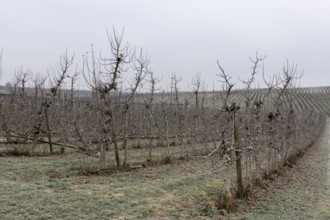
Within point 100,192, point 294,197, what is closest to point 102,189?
point 100,192

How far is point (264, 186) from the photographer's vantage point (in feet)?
38.6

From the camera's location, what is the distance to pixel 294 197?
10797 millimetres

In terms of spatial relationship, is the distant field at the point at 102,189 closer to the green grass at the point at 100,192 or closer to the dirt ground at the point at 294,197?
the green grass at the point at 100,192

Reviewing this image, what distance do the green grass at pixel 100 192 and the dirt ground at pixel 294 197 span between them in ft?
3.92

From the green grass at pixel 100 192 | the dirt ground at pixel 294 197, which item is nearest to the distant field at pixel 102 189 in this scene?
the green grass at pixel 100 192

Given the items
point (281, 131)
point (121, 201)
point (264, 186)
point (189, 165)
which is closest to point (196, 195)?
point (121, 201)

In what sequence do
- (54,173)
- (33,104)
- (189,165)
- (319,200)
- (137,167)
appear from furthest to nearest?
1. (33,104)
2. (189,165)
3. (137,167)
4. (54,173)
5. (319,200)

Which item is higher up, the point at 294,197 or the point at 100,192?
the point at 100,192

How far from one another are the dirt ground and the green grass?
1.20m

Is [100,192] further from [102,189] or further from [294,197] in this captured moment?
[294,197]

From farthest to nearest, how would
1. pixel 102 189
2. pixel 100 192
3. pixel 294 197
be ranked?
1. pixel 294 197
2. pixel 102 189
3. pixel 100 192

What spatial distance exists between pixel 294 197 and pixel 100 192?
218 inches

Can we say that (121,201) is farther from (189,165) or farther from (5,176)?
(189,165)

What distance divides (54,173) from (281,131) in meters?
10.2
